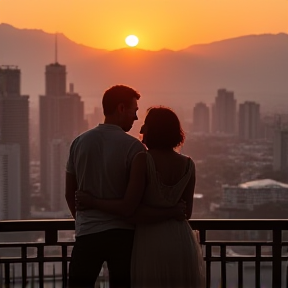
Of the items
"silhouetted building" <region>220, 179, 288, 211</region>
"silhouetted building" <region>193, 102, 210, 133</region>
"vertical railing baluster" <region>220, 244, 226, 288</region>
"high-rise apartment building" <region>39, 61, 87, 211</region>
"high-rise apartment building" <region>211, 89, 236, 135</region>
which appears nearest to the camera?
"vertical railing baluster" <region>220, 244, 226, 288</region>

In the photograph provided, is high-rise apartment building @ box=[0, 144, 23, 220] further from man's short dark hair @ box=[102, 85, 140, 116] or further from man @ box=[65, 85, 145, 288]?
man's short dark hair @ box=[102, 85, 140, 116]

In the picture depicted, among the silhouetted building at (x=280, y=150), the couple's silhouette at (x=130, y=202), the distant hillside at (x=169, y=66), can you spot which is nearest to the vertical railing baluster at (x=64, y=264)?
the couple's silhouette at (x=130, y=202)

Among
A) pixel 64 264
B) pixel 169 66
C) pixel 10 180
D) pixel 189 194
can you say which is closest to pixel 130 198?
pixel 189 194

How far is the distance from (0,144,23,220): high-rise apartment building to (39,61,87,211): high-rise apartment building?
0.53m

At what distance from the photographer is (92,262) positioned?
6.48 feet

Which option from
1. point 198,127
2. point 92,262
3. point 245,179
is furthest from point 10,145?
point 92,262

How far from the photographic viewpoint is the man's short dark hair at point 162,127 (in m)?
1.95

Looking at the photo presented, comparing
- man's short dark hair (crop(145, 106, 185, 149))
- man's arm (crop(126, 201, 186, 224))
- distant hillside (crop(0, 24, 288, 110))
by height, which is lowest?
man's arm (crop(126, 201, 186, 224))

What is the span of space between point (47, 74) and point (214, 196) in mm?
6856

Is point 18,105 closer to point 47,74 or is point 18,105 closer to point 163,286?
point 47,74

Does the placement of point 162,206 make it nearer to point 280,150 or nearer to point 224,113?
point 280,150

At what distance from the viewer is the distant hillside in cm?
1034

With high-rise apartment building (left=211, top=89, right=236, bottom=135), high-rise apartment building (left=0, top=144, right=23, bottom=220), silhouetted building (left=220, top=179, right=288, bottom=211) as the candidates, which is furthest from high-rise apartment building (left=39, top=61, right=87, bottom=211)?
silhouetted building (left=220, top=179, right=288, bottom=211)

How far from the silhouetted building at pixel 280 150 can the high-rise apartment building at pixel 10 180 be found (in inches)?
135
